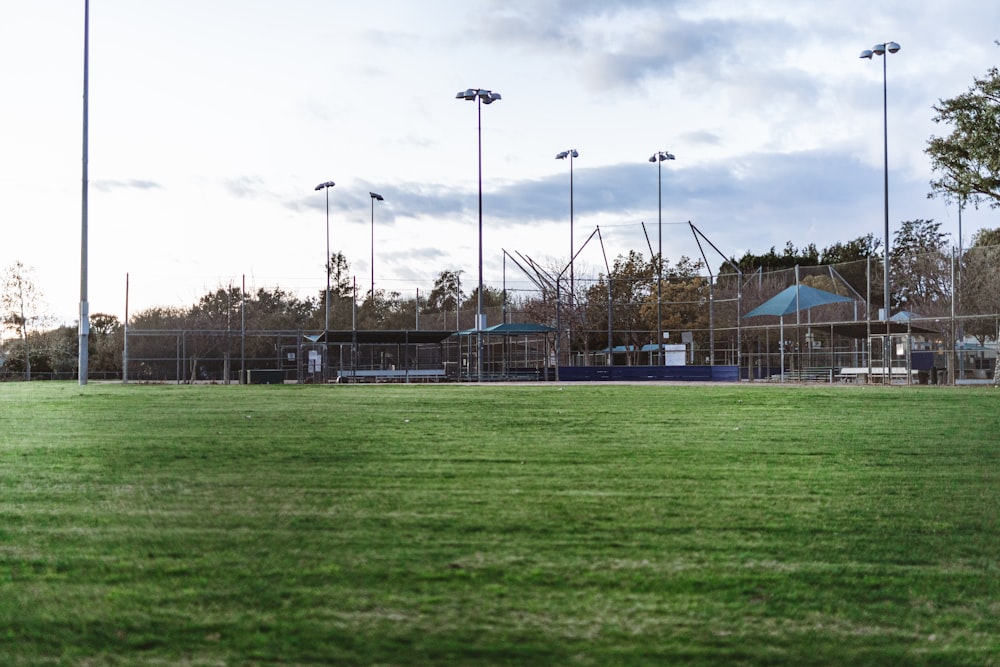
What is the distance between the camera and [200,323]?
42.8 metres

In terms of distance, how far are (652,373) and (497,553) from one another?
1325 inches

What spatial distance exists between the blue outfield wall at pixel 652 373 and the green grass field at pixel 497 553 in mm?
27707

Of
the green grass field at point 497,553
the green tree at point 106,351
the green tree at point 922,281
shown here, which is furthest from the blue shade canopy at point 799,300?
the green tree at point 106,351

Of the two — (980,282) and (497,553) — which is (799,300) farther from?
(497,553)

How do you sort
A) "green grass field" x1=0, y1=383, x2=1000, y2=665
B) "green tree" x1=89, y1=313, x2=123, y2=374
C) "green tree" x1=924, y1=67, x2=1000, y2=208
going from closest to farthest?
"green grass field" x1=0, y1=383, x2=1000, y2=665
"green tree" x1=924, y1=67, x2=1000, y2=208
"green tree" x1=89, y1=313, x2=123, y2=374

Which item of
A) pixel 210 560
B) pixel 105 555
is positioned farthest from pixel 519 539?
pixel 105 555

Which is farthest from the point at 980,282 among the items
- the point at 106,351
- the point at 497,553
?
the point at 106,351

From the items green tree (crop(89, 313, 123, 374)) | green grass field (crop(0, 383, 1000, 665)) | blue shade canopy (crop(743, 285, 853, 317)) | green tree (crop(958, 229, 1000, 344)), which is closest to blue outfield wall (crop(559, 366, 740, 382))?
blue shade canopy (crop(743, 285, 853, 317))

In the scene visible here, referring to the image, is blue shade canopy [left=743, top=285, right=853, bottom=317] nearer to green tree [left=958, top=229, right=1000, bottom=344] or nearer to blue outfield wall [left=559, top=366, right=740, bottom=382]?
blue outfield wall [left=559, top=366, right=740, bottom=382]

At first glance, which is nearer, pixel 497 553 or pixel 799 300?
pixel 497 553

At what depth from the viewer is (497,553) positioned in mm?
4531

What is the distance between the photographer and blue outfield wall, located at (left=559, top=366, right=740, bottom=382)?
122 feet

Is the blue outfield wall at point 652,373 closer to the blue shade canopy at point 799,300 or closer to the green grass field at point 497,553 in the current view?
the blue shade canopy at point 799,300

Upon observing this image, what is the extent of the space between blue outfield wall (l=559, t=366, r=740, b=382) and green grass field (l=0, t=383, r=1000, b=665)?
90.9ft
